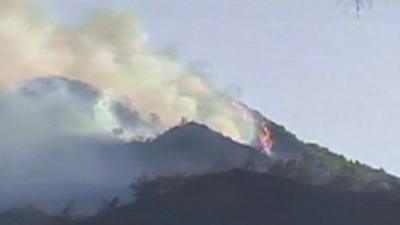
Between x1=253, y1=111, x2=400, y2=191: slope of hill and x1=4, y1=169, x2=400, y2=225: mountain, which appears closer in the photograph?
x1=4, y1=169, x2=400, y2=225: mountain

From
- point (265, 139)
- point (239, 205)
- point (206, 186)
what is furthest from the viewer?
point (265, 139)

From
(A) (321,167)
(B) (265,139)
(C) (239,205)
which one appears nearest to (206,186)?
(C) (239,205)

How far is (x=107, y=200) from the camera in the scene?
45.2 metres

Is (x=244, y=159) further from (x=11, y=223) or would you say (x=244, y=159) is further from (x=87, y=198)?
(x=11, y=223)

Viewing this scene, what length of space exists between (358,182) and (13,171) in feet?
40.0

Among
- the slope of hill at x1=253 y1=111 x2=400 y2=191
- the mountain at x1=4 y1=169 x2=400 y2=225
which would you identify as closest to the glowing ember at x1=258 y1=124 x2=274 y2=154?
the slope of hill at x1=253 y1=111 x2=400 y2=191

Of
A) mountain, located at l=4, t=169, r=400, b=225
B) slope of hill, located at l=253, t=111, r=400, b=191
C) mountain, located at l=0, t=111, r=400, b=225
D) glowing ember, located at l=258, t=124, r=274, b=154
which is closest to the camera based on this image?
mountain, located at l=4, t=169, r=400, b=225

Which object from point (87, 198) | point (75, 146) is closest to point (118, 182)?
point (87, 198)

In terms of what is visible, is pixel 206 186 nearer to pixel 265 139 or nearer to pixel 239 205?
pixel 239 205

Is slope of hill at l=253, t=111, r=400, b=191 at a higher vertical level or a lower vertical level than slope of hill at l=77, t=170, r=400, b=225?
higher

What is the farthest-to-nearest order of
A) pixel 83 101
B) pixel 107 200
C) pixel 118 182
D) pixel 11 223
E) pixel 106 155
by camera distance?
pixel 83 101 → pixel 106 155 → pixel 118 182 → pixel 107 200 → pixel 11 223

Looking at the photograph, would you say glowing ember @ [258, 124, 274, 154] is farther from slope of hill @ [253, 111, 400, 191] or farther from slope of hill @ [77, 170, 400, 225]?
slope of hill @ [77, 170, 400, 225]

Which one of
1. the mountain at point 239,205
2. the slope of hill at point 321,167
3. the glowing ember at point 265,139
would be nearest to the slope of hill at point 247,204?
the mountain at point 239,205

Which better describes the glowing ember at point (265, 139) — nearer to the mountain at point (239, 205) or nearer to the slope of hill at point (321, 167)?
the slope of hill at point (321, 167)
